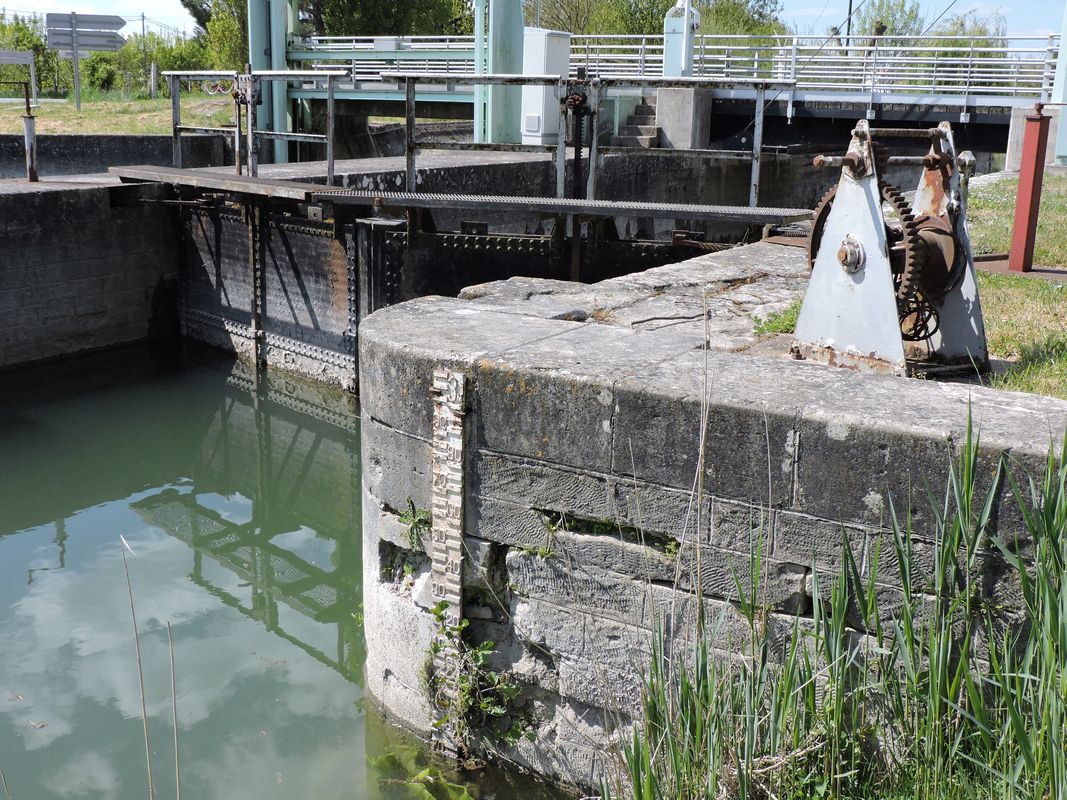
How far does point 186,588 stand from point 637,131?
563 inches

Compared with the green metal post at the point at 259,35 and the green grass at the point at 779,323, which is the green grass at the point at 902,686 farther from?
the green metal post at the point at 259,35

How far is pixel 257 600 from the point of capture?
6.41 metres

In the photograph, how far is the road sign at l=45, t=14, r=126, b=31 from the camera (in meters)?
22.0

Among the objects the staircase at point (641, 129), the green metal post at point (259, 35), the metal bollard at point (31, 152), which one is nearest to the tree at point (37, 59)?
→ the green metal post at point (259, 35)

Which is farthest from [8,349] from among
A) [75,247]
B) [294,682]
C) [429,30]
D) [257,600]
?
[429,30]

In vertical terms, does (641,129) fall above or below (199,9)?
below

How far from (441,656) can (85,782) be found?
162cm

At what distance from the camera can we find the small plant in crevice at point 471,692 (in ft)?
13.6

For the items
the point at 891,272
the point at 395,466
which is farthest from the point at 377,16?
the point at 891,272

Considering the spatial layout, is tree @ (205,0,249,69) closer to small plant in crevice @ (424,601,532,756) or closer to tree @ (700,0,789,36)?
tree @ (700,0,789,36)

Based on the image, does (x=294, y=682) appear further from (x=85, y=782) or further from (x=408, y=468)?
(x=408, y=468)

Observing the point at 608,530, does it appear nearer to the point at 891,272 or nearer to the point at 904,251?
the point at 891,272

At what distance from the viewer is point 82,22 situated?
870 inches

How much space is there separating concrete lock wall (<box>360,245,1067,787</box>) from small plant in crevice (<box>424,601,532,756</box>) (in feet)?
0.13
